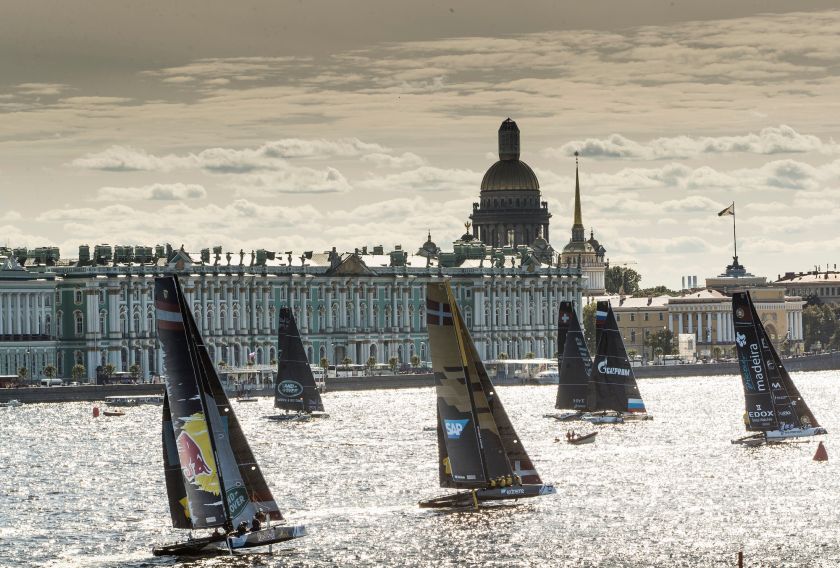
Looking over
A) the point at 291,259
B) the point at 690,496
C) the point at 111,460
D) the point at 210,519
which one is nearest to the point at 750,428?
the point at 690,496

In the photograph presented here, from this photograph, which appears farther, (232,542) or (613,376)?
(613,376)

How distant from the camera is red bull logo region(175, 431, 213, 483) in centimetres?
4909

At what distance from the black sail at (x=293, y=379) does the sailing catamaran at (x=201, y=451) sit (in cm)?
5189

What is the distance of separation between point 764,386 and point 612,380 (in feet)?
48.4

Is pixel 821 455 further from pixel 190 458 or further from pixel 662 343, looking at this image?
pixel 662 343

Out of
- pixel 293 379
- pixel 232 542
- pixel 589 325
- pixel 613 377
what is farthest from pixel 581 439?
pixel 589 325

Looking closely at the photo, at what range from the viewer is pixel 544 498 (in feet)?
209

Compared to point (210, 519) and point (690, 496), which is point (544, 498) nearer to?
point (690, 496)

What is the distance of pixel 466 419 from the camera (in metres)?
57.9

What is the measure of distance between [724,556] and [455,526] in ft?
24.1

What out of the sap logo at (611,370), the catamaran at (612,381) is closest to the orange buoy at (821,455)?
the catamaran at (612,381)

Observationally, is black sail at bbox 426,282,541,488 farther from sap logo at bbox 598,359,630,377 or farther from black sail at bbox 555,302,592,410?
black sail at bbox 555,302,592,410

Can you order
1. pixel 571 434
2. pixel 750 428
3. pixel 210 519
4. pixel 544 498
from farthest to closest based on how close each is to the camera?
pixel 571 434
pixel 750 428
pixel 544 498
pixel 210 519

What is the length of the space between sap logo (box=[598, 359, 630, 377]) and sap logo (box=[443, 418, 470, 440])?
35.9 m
